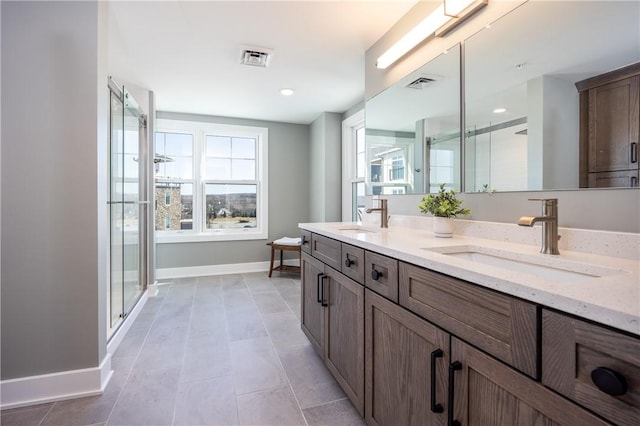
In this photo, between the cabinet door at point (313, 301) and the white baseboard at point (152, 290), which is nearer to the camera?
the cabinet door at point (313, 301)

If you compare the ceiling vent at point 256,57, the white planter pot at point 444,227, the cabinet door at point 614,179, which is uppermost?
the ceiling vent at point 256,57

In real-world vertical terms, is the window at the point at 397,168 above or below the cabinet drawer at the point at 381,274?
above

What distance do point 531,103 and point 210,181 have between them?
4100 millimetres

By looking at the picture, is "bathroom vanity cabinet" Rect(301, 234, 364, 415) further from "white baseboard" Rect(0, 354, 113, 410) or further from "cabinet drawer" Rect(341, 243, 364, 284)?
"white baseboard" Rect(0, 354, 113, 410)

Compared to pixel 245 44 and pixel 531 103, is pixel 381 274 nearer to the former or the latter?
pixel 531 103

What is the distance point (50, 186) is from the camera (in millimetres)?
1645

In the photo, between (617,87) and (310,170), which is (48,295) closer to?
(617,87)

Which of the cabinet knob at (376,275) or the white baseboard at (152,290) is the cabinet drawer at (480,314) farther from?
the white baseboard at (152,290)

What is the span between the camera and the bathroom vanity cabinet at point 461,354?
0.57 m

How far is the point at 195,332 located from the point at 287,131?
10.7ft

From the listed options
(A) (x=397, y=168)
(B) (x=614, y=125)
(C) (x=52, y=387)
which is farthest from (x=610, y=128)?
(C) (x=52, y=387)

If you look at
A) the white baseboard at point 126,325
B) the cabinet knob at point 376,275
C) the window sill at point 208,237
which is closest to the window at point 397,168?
the cabinet knob at point 376,275

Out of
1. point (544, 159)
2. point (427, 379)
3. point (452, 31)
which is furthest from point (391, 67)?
point (427, 379)

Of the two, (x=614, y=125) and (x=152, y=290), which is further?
(x=152, y=290)
